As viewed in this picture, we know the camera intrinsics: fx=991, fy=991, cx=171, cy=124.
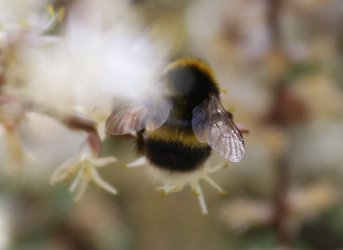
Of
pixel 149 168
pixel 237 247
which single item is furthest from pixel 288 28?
pixel 149 168

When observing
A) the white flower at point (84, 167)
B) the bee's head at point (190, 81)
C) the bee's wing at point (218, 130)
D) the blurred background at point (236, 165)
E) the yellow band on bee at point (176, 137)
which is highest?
the bee's head at point (190, 81)

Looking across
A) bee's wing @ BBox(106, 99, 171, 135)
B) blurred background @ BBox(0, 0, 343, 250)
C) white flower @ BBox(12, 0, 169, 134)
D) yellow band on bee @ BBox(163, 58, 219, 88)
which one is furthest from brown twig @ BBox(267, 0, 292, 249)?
bee's wing @ BBox(106, 99, 171, 135)

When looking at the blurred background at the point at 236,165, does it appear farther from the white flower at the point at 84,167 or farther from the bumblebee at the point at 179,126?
the bumblebee at the point at 179,126

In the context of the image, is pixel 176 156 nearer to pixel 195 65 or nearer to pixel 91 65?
pixel 195 65

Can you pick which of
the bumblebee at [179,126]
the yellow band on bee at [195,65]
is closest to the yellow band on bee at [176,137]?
the bumblebee at [179,126]

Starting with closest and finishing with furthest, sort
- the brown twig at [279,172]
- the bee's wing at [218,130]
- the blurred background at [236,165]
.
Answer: the bee's wing at [218,130] → the brown twig at [279,172] → the blurred background at [236,165]

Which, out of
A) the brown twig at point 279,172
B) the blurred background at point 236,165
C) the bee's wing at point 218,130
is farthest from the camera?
the blurred background at point 236,165

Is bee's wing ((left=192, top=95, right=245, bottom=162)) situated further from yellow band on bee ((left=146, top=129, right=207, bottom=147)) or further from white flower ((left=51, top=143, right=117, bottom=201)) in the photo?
white flower ((left=51, top=143, right=117, bottom=201))

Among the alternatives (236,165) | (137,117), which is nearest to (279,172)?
(236,165)
